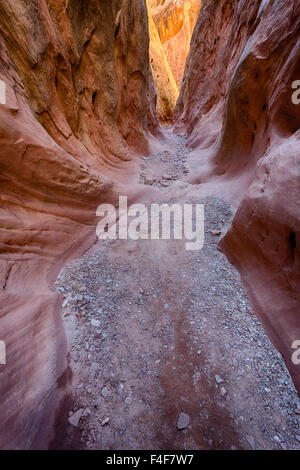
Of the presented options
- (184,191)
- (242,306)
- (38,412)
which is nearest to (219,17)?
(184,191)

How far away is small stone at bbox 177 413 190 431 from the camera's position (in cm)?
156

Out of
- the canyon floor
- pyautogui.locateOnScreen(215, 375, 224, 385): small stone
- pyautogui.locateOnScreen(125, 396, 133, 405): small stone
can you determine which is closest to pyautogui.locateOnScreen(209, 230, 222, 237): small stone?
the canyon floor

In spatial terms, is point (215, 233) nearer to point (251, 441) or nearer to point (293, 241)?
point (293, 241)

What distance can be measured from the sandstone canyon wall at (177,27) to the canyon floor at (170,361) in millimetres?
34792

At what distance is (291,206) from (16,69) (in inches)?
172

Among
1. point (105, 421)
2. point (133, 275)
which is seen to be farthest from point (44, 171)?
point (105, 421)

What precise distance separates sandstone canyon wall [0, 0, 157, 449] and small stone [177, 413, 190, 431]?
1.02 meters

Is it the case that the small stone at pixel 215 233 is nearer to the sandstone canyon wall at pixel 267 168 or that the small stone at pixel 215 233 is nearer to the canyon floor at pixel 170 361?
the sandstone canyon wall at pixel 267 168

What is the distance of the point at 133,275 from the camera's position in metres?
3.00

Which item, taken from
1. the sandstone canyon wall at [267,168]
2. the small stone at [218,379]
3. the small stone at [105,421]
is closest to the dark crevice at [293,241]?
the sandstone canyon wall at [267,168]

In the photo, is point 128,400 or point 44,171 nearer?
point 128,400

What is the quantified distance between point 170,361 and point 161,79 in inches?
829

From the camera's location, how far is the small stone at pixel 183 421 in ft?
5.13

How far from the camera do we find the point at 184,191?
5203 millimetres
